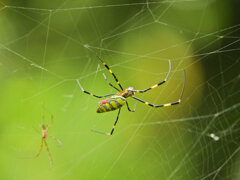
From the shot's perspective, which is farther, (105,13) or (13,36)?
(105,13)

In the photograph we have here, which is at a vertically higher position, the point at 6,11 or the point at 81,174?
the point at 6,11

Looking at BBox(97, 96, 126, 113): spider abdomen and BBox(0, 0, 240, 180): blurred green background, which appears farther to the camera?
BBox(0, 0, 240, 180): blurred green background

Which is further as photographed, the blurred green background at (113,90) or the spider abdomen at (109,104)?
the blurred green background at (113,90)

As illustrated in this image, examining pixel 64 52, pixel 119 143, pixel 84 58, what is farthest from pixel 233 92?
pixel 64 52

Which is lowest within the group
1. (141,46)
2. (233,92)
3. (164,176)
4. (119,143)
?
(164,176)

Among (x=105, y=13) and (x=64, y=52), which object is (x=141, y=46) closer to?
(x=105, y=13)

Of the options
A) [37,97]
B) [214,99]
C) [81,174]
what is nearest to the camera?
[81,174]

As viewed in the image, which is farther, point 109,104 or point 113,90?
point 113,90

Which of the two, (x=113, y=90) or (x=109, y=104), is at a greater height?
(x=113, y=90)
